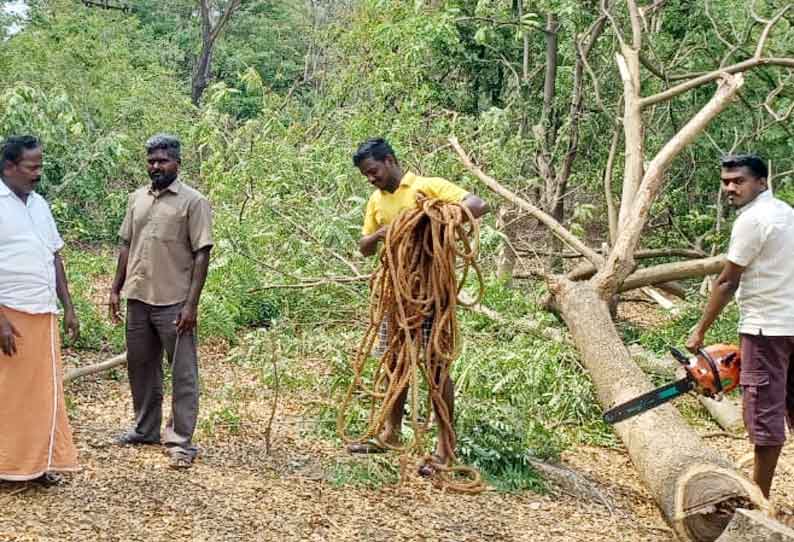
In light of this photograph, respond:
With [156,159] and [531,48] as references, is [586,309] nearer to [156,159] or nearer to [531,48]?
[156,159]

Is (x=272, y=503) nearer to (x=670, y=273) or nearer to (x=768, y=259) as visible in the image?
(x=768, y=259)

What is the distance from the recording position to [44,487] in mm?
4250

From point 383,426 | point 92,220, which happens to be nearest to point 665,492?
point 383,426

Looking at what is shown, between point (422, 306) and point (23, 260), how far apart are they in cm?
178

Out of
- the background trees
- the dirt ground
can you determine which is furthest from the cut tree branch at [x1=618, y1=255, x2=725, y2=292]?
the dirt ground

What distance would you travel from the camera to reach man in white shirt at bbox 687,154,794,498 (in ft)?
14.4

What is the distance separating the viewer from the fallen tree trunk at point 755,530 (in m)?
3.26

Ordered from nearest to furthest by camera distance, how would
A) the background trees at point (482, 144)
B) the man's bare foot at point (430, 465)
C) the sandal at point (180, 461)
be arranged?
the sandal at point (180, 461), the man's bare foot at point (430, 465), the background trees at point (482, 144)

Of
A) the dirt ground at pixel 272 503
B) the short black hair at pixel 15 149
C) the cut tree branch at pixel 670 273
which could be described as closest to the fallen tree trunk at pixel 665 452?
the dirt ground at pixel 272 503

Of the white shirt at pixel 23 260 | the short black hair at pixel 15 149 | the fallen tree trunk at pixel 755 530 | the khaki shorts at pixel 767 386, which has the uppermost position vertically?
the short black hair at pixel 15 149

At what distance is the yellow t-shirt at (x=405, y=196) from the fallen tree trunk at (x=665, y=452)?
167 cm

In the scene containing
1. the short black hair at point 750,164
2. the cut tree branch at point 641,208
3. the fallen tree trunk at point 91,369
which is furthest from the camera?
the cut tree branch at point 641,208

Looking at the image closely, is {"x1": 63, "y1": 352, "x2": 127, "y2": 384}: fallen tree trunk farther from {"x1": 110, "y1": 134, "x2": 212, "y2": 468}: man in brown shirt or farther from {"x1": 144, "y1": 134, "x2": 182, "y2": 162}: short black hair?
{"x1": 144, "y1": 134, "x2": 182, "y2": 162}: short black hair

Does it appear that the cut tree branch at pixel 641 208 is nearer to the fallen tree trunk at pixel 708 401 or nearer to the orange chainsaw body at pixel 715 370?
the fallen tree trunk at pixel 708 401
